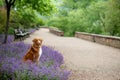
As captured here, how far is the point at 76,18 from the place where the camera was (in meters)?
40.2

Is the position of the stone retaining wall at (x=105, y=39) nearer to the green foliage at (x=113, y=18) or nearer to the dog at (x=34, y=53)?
the green foliage at (x=113, y=18)

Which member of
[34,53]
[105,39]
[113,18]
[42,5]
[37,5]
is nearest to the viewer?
[34,53]

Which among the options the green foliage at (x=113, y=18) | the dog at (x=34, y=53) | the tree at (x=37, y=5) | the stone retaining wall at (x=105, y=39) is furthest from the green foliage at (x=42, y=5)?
the green foliage at (x=113, y=18)

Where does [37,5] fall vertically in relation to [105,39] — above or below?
above

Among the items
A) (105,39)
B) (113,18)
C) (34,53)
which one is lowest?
(105,39)

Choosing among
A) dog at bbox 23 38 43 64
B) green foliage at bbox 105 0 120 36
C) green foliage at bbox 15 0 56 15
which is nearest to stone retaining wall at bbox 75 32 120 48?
green foliage at bbox 105 0 120 36

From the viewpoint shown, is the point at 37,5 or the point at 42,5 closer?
the point at 42,5

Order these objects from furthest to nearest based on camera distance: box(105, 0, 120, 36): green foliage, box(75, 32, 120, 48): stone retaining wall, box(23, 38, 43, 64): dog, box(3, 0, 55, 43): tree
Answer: box(105, 0, 120, 36): green foliage, box(75, 32, 120, 48): stone retaining wall, box(3, 0, 55, 43): tree, box(23, 38, 43, 64): dog

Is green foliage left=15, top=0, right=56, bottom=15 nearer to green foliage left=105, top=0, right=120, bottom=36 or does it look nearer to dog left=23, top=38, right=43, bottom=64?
dog left=23, top=38, right=43, bottom=64

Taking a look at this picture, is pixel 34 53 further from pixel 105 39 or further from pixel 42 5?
pixel 105 39

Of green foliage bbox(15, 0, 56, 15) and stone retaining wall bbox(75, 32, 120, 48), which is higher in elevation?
green foliage bbox(15, 0, 56, 15)

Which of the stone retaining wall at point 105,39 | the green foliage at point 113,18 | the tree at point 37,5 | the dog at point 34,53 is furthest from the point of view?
the green foliage at point 113,18

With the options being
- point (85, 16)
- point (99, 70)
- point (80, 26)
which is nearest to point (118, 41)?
point (99, 70)

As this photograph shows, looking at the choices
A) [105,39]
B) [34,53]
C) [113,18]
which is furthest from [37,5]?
[113,18]
